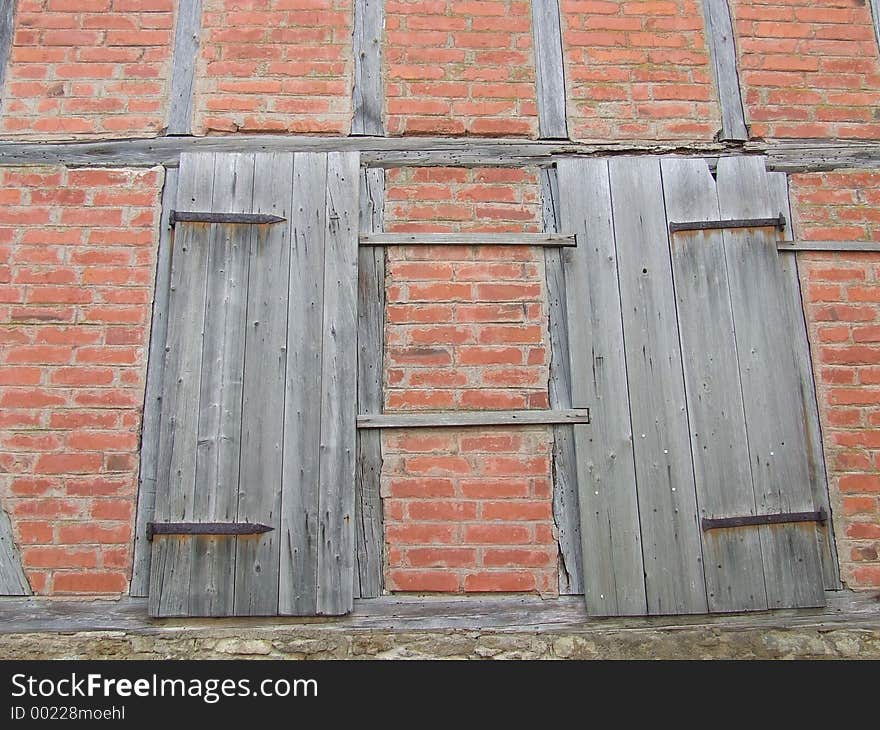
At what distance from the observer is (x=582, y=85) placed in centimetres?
377

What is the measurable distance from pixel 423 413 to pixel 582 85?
5.81ft

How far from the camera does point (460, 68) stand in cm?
377

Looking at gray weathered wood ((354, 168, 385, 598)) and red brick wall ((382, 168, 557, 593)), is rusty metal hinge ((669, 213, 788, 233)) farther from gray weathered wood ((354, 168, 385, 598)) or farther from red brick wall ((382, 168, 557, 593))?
gray weathered wood ((354, 168, 385, 598))

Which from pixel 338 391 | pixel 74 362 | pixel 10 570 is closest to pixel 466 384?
pixel 338 391

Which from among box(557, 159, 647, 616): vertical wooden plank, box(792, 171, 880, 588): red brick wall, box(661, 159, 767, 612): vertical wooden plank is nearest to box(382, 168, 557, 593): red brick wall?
box(557, 159, 647, 616): vertical wooden plank

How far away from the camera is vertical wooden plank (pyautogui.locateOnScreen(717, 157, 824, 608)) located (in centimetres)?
A: 320

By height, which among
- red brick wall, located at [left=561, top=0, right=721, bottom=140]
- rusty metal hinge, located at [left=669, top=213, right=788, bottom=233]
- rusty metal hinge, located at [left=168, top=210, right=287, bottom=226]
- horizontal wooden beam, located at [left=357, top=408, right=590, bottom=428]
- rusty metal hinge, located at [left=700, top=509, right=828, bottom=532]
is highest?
red brick wall, located at [left=561, top=0, right=721, bottom=140]

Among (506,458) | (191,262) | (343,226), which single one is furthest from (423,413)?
(191,262)

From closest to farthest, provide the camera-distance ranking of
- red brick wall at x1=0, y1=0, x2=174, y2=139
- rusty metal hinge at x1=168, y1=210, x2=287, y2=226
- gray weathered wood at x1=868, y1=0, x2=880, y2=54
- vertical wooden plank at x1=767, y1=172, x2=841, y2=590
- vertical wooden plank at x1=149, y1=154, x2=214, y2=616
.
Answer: vertical wooden plank at x1=149, y1=154, x2=214, y2=616 → vertical wooden plank at x1=767, y1=172, x2=841, y2=590 → rusty metal hinge at x1=168, y1=210, x2=287, y2=226 → red brick wall at x1=0, y1=0, x2=174, y2=139 → gray weathered wood at x1=868, y1=0, x2=880, y2=54

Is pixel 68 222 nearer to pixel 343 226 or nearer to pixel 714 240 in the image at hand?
pixel 343 226

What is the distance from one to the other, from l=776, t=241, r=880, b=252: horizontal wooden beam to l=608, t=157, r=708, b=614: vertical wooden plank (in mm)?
563

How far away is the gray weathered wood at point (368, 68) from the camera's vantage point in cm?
368

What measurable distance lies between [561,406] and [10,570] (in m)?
2.34

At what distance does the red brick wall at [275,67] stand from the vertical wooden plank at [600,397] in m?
1.16
